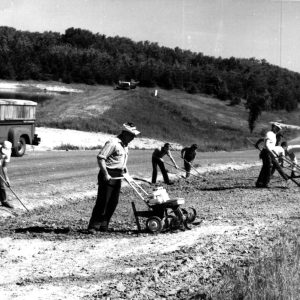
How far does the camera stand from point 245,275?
8.30m

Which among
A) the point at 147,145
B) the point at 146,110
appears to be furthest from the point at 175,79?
the point at 147,145

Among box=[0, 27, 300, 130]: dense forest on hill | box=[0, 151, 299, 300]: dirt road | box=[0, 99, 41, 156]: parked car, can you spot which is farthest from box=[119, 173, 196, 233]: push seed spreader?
box=[0, 27, 300, 130]: dense forest on hill

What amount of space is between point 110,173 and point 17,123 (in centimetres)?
1690

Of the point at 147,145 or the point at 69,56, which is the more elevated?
the point at 69,56

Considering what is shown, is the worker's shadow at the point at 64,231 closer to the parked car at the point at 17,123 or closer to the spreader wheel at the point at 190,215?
the spreader wheel at the point at 190,215

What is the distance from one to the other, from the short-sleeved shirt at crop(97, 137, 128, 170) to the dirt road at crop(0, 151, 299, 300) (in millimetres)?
1230

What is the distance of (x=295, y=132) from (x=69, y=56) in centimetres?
4625

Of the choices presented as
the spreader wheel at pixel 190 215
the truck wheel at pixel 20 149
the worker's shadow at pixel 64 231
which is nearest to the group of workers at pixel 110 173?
the worker's shadow at pixel 64 231

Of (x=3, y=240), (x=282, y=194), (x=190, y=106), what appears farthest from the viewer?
(x=190, y=106)

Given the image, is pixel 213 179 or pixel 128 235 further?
pixel 213 179

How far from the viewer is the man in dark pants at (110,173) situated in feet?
36.6

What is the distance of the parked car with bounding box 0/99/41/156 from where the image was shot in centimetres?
2631

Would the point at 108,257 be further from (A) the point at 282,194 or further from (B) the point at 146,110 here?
(B) the point at 146,110

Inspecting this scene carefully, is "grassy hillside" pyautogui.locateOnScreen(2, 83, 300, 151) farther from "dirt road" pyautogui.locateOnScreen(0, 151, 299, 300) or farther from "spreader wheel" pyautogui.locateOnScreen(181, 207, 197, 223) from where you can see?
"spreader wheel" pyautogui.locateOnScreen(181, 207, 197, 223)
